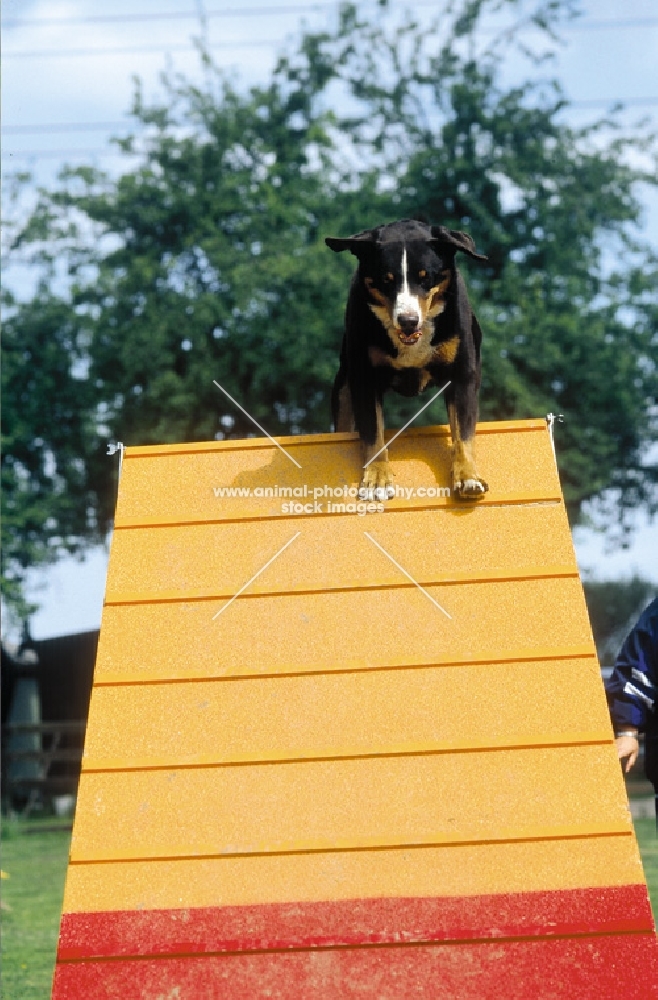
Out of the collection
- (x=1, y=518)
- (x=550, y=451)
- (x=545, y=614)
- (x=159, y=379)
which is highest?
(x=159, y=379)

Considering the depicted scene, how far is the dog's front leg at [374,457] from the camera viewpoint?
3.77 metres

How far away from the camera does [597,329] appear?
15.4 m

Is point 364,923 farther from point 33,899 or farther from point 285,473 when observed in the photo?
point 33,899

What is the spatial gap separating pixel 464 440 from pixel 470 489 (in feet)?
0.82

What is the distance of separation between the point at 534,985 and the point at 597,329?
533 inches

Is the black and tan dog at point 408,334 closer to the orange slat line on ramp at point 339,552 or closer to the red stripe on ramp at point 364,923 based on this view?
the orange slat line on ramp at point 339,552

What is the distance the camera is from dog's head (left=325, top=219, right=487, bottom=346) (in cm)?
371

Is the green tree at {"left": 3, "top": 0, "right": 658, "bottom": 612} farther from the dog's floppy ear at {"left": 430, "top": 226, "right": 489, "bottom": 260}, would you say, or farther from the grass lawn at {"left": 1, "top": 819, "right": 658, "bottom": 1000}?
the dog's floppy ear at {"left": 430, "top": 226, "right": 489, "bottom": 260}

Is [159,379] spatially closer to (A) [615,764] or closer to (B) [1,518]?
(B) [1,518]

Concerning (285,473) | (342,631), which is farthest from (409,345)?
(342,631)

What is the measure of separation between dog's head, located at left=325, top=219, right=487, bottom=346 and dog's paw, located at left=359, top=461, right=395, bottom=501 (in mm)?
459

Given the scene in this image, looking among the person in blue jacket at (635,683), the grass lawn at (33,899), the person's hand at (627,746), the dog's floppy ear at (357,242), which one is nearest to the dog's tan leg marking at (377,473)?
the dog's floppy ear at (357,242)

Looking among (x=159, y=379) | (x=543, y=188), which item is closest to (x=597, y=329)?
(x=543, y=188)

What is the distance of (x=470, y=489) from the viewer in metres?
3.68
